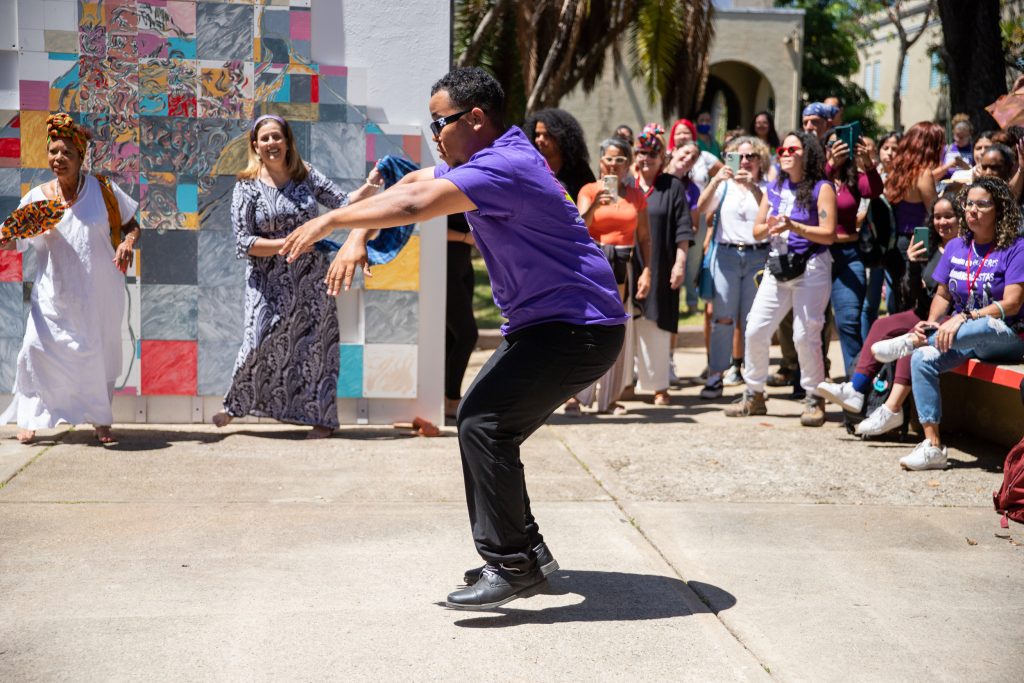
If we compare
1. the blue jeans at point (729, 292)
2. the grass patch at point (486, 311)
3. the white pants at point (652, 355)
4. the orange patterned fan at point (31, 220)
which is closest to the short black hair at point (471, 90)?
the orange patterned fan at point (31, 220)

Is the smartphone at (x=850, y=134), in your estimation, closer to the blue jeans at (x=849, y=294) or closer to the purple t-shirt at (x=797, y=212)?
the purple t-shirt at (x=797, y=212)

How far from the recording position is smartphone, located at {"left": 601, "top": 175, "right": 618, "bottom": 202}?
8016mm

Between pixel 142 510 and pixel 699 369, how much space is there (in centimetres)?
659

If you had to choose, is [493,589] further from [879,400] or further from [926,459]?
[879,400]

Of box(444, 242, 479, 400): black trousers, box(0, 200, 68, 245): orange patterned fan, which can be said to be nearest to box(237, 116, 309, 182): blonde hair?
box(0, 200, 68, 245): orange patterned fan

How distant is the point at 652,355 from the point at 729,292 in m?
0.93

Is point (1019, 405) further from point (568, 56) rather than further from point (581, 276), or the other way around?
point (568, 56)

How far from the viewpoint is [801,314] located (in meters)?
8.33

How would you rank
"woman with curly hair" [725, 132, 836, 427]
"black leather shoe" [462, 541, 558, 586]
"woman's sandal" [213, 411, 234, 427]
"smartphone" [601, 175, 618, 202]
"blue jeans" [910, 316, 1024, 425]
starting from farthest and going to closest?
"woman with curly hair" [725, 132, 836, 427] < "smartphone" [601, 175, 618, 202] < "woman's sandal" [213, 411, 234, 427] < "blue jeans" [910, 316, 1024, 425] < "black leather shoe" [462, 541, 558, 586]

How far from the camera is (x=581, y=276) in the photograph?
14.1 feet

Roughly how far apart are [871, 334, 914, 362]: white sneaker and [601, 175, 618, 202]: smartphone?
6.65 ft

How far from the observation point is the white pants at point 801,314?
27.3 feet

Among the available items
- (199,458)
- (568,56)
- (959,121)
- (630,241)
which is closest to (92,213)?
(199,458)

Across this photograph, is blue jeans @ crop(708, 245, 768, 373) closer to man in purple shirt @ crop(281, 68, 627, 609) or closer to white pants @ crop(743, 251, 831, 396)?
white pants @ crop(743, 251, 831, 396)
